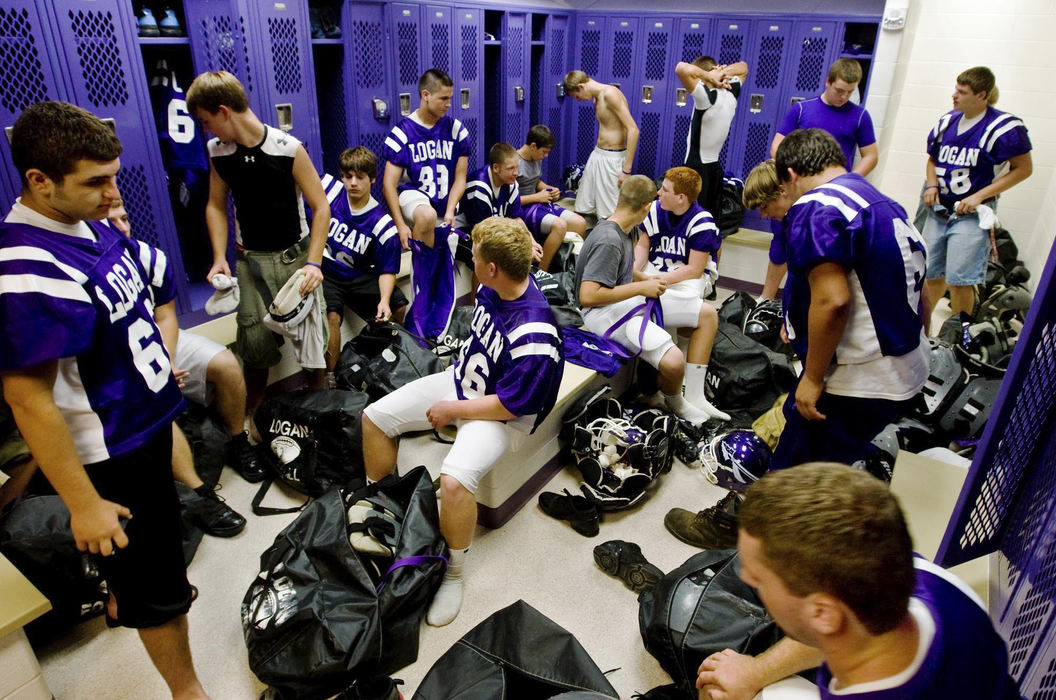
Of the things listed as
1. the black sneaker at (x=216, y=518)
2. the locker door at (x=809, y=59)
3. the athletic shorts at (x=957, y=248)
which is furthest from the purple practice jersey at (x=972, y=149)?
the black sneaker at (x=216, y=518)

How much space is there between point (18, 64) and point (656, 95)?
13.7 ft

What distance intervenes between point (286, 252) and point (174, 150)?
856mm

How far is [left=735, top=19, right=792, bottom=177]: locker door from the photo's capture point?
15.4 feet

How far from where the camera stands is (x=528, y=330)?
6.34 feet

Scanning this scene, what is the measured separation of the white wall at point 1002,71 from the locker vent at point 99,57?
4.41 meters

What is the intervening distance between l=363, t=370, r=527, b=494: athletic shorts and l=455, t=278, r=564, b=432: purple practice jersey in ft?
0.29

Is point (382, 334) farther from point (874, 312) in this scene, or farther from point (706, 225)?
point (874, 312)

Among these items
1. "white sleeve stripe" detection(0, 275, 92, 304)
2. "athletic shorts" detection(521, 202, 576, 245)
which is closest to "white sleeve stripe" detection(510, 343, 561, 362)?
"white sleeve stripe" detection(0, 275, 92, 304)

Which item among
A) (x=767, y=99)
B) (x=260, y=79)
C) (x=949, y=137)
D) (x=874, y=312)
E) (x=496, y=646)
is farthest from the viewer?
(x=767, y=99)

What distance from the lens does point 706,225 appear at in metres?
3.07

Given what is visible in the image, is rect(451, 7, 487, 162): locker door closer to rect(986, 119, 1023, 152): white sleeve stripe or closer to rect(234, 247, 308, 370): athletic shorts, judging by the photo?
rect(234, 247, 308, 370): athletic shorts

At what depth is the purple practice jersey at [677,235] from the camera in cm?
308

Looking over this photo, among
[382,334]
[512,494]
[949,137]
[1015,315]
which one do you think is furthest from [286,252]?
[1015,315]

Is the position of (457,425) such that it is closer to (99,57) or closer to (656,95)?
(99,57)
